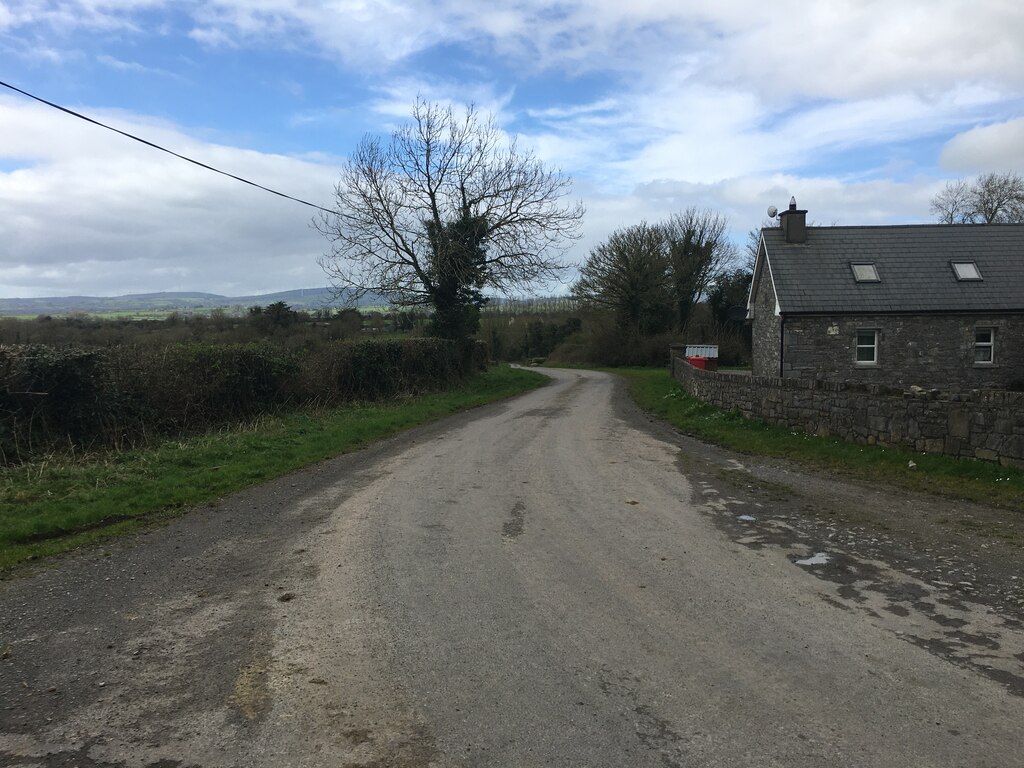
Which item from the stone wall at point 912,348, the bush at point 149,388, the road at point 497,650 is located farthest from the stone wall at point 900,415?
the bush at point 149,388

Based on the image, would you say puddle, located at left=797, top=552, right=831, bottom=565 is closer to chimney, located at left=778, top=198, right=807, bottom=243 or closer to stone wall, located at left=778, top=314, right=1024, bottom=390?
stone wall, located at left=778, top=314, right=1024, bottom=390

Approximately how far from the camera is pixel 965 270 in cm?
2536

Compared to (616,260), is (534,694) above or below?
below

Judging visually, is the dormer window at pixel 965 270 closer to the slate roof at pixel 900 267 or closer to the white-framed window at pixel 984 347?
the slate roof at pixel 900 267

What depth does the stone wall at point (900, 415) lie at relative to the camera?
969cm

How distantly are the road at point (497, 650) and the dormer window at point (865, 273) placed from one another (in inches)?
799

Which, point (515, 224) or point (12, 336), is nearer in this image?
point (12, 336)

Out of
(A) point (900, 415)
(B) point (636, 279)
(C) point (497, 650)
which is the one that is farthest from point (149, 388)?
→ (B) point (636, 279)

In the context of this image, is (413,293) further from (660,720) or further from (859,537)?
(660,720)

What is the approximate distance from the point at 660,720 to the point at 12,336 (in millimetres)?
14409

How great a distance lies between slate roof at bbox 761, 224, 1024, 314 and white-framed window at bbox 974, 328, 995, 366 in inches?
33.8

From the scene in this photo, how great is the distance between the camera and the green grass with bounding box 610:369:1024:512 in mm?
8945

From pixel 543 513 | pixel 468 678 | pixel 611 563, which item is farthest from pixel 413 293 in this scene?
pixel 468 678

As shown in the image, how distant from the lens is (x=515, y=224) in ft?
101
